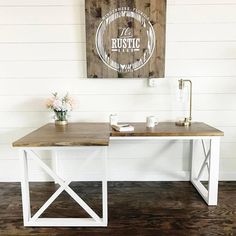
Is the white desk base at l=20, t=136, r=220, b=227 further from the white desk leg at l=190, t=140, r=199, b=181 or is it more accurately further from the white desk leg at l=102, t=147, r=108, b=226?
the white desk leg at l=190, t=140, r=199, b=181

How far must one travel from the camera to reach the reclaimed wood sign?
2535 millimetres

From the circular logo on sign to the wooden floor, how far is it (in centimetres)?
137

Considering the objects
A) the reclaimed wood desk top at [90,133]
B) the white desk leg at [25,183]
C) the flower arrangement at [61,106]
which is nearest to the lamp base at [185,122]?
the reclaimed wood desk top at [90,133]

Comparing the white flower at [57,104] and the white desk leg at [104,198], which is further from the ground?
the white flower at [57,104]

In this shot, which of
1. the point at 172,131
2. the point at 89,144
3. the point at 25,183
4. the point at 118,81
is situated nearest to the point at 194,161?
the point at 172,131

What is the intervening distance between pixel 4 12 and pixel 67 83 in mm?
997

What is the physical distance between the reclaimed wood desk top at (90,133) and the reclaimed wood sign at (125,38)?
0.60 meters

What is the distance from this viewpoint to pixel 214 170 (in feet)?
7.40

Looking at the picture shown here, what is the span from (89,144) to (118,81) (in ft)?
3.59

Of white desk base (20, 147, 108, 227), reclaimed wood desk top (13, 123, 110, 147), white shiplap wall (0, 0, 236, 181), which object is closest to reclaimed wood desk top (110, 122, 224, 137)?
reclaimed wood desk top (13, 123, 110, 147)

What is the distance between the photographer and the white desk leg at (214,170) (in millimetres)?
2219

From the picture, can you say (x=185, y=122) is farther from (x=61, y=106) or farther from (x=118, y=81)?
(x=61, y=106)

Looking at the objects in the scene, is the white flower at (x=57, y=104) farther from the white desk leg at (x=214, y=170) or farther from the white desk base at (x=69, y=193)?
the white desk leg at (x=214, y=170)

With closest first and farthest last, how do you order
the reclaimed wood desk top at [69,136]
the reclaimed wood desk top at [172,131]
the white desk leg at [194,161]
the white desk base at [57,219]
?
the reclaimed wood desk top at [69,136] → the white desk base at [57,219] → the reclaimed wood desk top at [172,131] → the white desk leg at [194,161]
